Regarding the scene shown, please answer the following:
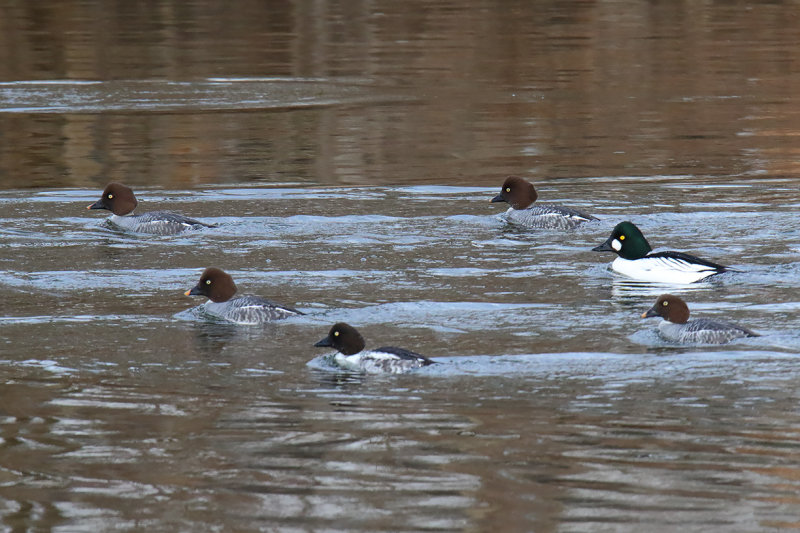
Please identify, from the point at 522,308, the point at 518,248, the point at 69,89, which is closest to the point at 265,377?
the point at 522,308

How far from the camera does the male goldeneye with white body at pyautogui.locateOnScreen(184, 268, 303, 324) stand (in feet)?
37.7

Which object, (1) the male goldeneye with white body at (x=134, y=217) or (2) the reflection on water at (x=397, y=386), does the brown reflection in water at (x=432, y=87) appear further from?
(2) the reflection on water at (x=397, y=386)

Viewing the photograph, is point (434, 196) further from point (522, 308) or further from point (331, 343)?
point (331, 343)

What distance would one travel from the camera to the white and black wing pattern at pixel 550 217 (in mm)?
15602

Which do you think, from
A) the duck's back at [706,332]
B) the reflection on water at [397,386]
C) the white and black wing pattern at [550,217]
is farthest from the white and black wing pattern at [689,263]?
the white and black wing pattern at [550,217]

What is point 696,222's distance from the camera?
15.6 metres

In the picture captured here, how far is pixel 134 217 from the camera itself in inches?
627

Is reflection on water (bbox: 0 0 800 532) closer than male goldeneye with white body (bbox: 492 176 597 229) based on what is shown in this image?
Yes

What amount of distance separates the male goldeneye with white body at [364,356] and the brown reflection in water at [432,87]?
8344 millimetres

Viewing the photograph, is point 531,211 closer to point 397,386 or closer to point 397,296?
point 397,296

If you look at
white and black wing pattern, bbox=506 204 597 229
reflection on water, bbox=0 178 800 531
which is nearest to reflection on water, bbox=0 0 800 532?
reflection on water, bbox=0 178 800 531

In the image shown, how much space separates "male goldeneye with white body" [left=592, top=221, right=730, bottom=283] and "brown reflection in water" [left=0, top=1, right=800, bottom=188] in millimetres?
4995

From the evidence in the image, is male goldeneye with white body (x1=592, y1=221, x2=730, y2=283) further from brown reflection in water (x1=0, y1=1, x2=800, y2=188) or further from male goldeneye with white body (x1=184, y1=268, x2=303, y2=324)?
brown reflection in water (x1=0, y1=1, x2=800, y2=188)

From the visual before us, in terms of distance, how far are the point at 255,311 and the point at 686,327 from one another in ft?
11.3
